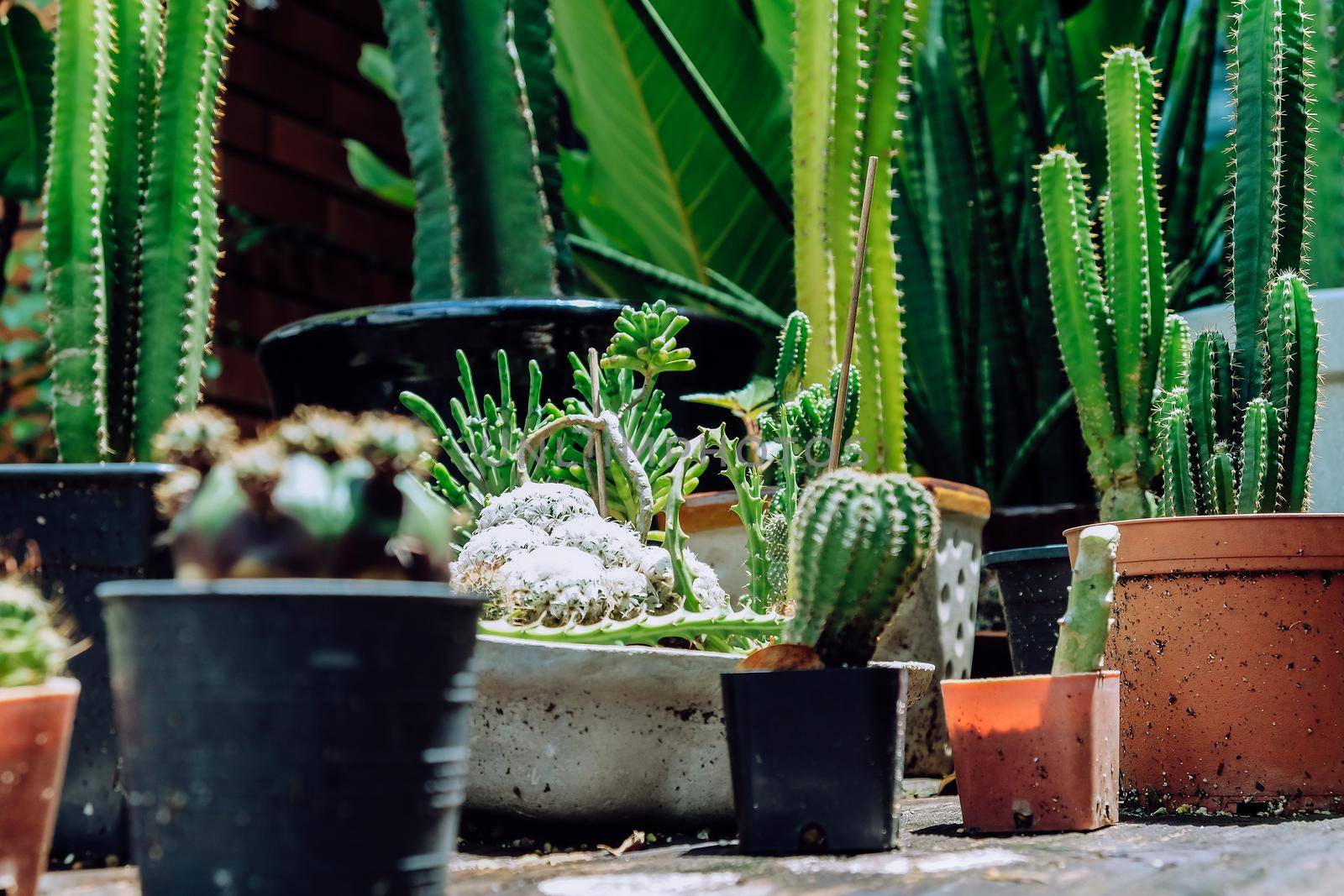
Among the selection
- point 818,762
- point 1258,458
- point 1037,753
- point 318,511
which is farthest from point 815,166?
point 318,511

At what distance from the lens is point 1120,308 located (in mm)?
2064

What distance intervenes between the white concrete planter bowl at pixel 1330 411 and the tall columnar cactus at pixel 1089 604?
1.00 meters

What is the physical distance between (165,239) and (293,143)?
2711 millimetres

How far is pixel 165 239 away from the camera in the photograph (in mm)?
1671

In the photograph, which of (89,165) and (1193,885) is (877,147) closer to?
(89,165)

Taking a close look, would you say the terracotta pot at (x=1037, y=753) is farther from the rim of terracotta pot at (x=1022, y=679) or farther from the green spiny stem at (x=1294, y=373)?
the green spiny stem at (x=1294, y=373)

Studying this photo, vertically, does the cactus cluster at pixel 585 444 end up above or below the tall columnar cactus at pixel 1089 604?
above

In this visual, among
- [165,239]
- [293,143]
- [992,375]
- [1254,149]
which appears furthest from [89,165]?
[293,143]

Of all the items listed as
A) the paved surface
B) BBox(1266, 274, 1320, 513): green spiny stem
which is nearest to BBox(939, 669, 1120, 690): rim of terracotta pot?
the paved surface

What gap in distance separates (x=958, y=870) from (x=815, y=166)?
5.01ft

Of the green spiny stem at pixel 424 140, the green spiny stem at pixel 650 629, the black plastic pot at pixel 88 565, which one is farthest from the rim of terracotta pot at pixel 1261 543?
the green spiny stem at pixel 424 140

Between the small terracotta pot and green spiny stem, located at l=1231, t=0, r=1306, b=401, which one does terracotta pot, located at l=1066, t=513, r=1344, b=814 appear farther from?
the small terracotta pot

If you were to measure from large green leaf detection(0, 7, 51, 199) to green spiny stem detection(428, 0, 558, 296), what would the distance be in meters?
0.92

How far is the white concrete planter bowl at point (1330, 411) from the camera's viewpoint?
7.45ft
